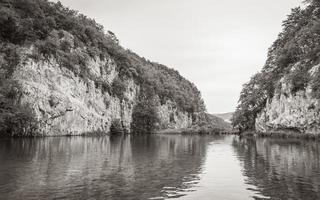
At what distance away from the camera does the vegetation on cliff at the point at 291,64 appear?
64.6 meters

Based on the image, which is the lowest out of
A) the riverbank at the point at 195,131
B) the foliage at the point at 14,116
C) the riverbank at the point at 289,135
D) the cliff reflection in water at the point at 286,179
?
the cliff reflection in water at the point at 286,179

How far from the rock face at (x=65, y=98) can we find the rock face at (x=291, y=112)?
42266mm

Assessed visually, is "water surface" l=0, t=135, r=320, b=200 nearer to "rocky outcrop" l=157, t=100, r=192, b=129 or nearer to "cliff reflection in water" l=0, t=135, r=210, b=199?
"cliff reflection in water" l=0, t=135, r=210, b=199

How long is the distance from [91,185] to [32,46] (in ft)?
200

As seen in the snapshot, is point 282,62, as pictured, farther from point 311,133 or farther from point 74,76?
point 74,76

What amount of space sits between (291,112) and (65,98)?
46.7 m

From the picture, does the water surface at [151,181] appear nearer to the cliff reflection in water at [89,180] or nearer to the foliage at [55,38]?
the cliff reflection in water at [89,180]

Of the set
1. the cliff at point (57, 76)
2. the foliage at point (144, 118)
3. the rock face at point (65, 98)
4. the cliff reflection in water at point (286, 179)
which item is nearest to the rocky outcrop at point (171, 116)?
the foliage at point (144, 118)

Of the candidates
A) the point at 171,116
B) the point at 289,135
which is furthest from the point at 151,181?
the point at 171,116

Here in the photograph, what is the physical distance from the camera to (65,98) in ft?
229

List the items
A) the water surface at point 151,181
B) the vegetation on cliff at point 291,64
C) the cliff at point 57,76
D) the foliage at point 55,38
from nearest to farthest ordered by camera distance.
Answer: the water surface at point 151,181 < the cliff at point 57,76 < the vegetation on cliff at point 291,64 < the foliage at point 55,38

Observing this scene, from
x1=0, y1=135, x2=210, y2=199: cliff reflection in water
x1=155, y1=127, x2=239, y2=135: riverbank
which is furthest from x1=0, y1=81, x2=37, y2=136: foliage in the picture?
x1=155, y1=127, x2=239, y2=135: riverbank

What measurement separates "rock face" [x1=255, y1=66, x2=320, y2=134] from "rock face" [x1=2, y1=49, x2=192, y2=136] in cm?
4227

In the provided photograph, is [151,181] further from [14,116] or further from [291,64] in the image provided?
[291,64]
